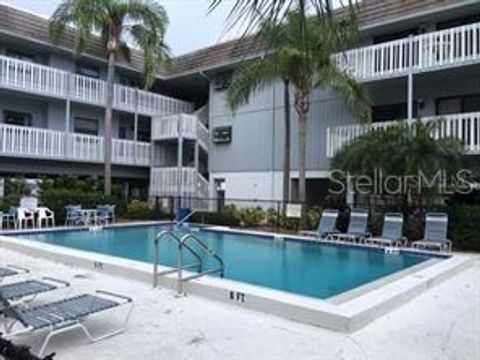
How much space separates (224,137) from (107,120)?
6.23 metres

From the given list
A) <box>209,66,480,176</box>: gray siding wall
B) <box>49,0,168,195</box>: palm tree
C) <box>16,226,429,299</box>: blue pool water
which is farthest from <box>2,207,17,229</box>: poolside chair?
<box>209,66,480,176</box>: gray siding wall

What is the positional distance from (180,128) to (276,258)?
39.9ft

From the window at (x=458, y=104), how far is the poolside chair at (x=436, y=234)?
569 centimetres

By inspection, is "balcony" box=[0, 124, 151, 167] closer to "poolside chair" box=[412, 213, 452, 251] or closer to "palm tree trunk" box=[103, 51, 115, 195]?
"palm tree trunk" box=[103, 51, 115, 195]

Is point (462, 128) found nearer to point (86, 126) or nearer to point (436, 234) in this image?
point (436, 234)

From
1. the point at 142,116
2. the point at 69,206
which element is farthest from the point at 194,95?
the point at 69,206

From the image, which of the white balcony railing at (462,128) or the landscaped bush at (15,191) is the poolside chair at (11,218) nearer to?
the landscaped bush at (15,191)

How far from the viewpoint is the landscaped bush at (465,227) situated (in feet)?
45.4

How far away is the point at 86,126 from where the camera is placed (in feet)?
81.3

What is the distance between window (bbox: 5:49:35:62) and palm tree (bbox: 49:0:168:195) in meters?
3.00

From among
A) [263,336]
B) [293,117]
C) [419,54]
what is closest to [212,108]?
[293,117]

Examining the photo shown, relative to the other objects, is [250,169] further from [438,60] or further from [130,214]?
[438,60]

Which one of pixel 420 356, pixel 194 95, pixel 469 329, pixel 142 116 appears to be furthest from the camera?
pixel 194 95

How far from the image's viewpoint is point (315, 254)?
1362 cm
